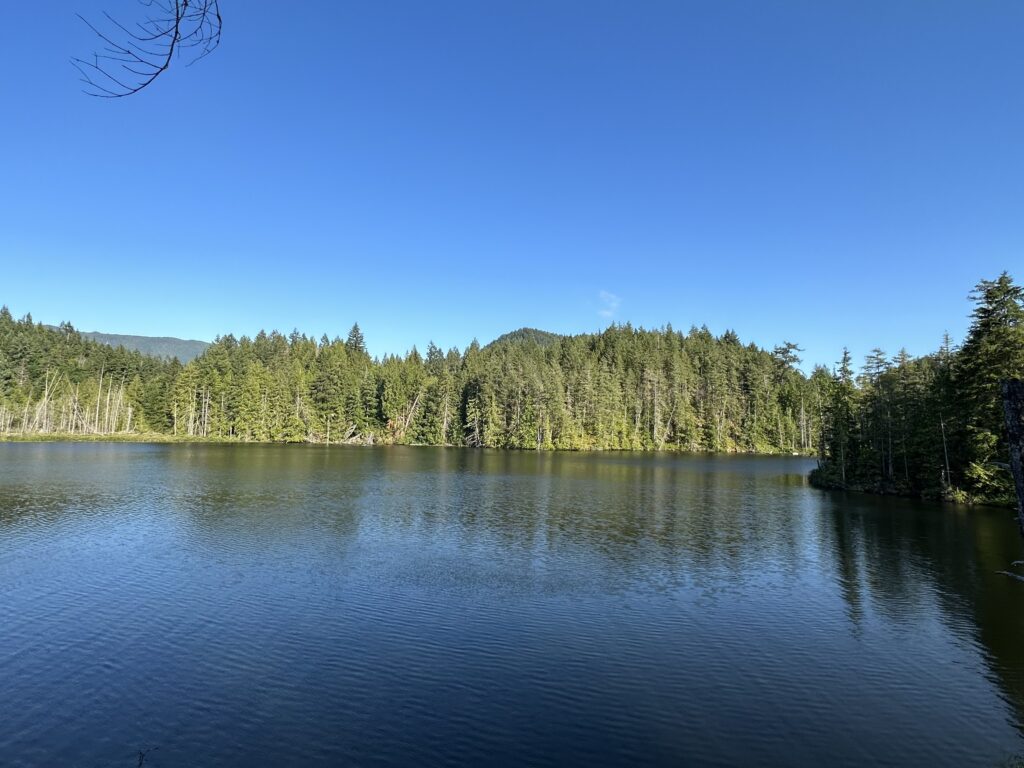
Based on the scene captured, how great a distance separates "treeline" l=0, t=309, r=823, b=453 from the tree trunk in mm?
109026

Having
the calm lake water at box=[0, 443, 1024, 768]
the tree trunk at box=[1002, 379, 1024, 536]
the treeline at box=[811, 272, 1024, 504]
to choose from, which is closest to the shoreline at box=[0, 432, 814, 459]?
the treeline at box=[811, 272, 1024, 504]

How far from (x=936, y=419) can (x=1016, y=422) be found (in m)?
50.0

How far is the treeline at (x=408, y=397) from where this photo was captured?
117 metres

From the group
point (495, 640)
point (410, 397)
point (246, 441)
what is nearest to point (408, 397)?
point (410, 397)

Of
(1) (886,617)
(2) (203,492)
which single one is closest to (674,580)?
(1) (886,617)

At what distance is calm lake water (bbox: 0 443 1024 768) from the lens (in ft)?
36.3

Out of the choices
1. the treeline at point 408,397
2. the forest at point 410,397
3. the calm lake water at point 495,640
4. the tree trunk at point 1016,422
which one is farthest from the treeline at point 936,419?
the treeline at point 408,397

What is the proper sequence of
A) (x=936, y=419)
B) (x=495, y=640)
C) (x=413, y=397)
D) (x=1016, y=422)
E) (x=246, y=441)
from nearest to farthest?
(x=1016, y=422) → (x=495, y=640) → (x=936, y=419) → (x=246, y=441) → (x=413, y=397)

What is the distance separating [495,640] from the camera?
625 inches

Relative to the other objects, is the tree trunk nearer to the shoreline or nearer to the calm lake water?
the calm lake water

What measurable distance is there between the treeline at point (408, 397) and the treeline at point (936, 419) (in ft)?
185

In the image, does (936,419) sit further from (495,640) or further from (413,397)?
(413,397)

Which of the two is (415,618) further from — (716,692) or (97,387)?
(97,387)

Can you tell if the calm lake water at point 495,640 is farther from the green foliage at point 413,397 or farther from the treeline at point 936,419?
the green foliage at point 413,397
